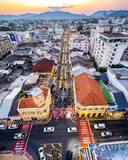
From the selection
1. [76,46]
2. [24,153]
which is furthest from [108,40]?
[24,153]

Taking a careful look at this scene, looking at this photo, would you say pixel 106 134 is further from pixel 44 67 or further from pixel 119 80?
pixel 44 67

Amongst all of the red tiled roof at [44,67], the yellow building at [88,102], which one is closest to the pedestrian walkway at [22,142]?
the yellow building at [88,102]

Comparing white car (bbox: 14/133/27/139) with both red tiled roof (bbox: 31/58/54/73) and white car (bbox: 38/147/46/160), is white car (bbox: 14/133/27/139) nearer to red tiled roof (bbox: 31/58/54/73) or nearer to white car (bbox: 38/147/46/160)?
white car (bbox: 38/147/46/160)

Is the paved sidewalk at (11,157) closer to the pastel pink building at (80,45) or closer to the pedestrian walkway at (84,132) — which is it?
the pedestrian walkway at (84,132)

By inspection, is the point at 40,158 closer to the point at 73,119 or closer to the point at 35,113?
the point at 35,113

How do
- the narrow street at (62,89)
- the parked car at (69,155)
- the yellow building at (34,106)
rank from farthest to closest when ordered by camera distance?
the narrow street at (62,89) → the yellow building at (34,106) → the parked car at (69,155)

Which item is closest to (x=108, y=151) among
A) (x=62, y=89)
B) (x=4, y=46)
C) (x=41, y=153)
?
(x=41, y=153)

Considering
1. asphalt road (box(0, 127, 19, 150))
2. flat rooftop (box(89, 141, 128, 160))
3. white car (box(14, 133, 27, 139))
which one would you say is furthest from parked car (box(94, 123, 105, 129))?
asphalt road (box(0, 127, 19, 150))
